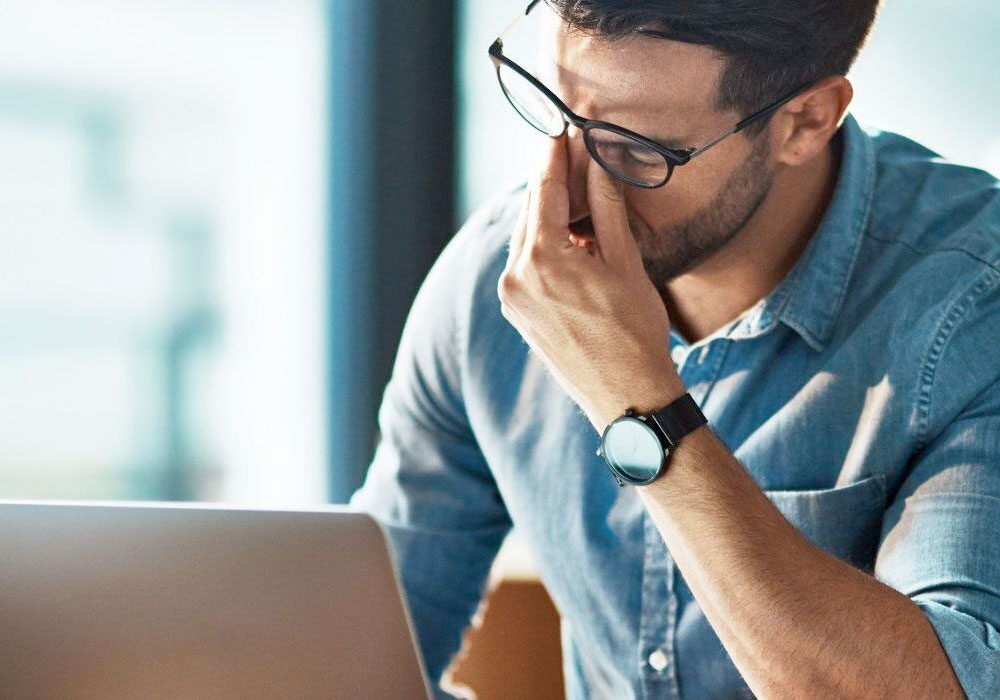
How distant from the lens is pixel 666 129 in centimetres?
117

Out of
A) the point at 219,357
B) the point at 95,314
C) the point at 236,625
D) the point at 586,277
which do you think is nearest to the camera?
the point at 236,625

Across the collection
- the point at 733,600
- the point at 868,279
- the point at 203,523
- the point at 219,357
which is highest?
the point at 868,279

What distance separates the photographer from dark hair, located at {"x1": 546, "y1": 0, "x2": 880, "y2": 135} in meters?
1.13

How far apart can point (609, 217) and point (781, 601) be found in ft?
1.39

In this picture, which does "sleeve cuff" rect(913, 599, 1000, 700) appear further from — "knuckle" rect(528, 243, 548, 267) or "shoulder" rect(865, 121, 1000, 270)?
"knuckle" rect(528, 243, 548, 267)

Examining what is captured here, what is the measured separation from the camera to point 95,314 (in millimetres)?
2119

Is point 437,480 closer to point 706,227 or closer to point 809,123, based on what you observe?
point 706,227

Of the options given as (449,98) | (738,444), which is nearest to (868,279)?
(738,444)

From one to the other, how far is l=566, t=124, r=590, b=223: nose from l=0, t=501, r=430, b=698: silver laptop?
0.51 m

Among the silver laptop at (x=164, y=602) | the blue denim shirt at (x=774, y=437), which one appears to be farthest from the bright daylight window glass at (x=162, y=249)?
the silver laptop at (x=164, y=602)

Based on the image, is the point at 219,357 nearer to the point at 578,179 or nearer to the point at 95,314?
the point at 95,314

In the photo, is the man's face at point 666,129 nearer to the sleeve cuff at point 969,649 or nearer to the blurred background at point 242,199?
the sleeve cuff at point 969,649

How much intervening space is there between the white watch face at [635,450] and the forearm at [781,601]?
0.07ft

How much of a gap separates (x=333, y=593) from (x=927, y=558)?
1.78ft
